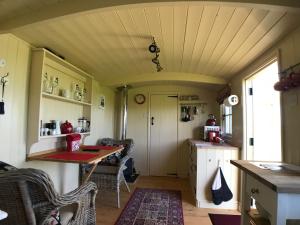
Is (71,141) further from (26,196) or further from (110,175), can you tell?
(26,196)

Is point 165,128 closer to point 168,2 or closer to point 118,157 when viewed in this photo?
point 118,157

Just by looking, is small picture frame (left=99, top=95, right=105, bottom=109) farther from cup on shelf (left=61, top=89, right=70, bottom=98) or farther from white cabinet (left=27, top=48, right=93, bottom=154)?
cup on shelf (left=61, top=89, right=70, bottom=98)

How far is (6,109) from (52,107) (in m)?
0.72

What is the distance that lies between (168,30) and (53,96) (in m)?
1.47

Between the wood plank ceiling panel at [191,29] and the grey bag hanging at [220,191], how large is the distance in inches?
68.2

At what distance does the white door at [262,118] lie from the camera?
2.71 m

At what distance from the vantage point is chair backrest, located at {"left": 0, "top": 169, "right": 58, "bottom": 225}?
1217mm

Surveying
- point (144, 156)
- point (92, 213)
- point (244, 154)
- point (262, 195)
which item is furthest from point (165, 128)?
point (262, 195)

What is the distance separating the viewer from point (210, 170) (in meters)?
3.03

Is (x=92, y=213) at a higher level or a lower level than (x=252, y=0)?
lower

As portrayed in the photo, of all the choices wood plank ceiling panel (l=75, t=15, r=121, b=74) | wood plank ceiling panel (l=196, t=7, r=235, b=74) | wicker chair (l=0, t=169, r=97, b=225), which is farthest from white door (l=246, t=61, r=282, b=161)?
wicker chair (l=0, t=169, r=97, b=225)

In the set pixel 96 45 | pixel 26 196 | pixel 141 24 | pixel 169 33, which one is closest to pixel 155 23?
pixel 141 24

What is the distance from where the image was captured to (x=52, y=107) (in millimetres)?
2623

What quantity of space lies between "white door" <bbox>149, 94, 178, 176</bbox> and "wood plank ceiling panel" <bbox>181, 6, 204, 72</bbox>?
1.87 m
